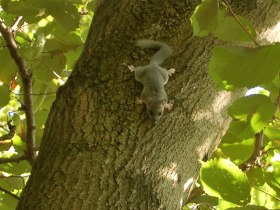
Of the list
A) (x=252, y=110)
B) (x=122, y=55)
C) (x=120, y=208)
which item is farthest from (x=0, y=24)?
(x=252, y=110)

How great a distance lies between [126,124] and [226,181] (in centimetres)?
38

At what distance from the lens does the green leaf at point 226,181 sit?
120cm

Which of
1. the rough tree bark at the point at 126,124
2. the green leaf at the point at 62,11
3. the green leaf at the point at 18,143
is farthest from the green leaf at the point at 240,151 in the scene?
the green leaf at the point at 18,143

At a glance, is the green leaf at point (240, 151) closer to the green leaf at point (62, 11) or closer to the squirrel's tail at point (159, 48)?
the squirrel's tail at point (159, 48)

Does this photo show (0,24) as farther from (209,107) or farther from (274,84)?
(274,84)

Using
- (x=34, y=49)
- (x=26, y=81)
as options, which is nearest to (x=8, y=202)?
(x=26, y=81)

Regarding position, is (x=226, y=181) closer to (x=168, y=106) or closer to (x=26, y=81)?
(x=168, y=106)

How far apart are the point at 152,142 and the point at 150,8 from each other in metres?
0.54

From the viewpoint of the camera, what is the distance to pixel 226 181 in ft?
3.99

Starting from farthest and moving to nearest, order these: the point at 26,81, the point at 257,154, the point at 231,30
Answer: the point at 257,154 → the point at 26,81 → the point at 231,30

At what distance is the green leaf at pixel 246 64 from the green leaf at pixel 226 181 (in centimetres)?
28

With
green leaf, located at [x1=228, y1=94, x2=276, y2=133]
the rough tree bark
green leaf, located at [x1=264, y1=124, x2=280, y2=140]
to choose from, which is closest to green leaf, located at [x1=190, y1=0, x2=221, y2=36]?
green leaf, located at [x1=228, y1=94, x2=276, y2=133]

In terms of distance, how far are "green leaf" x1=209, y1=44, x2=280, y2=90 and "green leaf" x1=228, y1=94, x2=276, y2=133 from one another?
0.25m

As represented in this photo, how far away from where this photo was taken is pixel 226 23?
3.76ft
